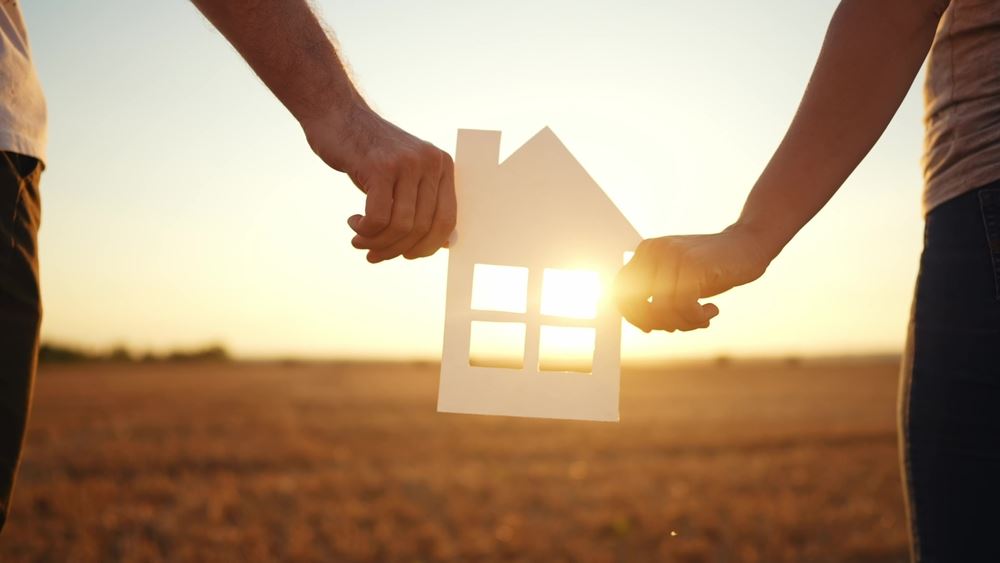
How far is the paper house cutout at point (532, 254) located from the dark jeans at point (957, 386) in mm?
547

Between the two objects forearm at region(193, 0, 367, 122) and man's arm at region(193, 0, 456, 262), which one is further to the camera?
forearm at region(193, 0, 367, 122)

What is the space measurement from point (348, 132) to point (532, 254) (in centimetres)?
49

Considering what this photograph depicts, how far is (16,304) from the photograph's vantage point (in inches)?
48.9

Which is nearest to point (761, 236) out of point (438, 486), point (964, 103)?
point (964, 103)

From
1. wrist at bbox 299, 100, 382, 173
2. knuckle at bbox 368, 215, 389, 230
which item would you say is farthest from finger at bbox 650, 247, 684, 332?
wrist at bbox 299, 100, 382, 173

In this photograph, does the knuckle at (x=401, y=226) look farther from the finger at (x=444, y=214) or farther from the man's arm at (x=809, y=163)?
the man's arm at (x=809, y=163)

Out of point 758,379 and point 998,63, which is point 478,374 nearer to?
point 998,63

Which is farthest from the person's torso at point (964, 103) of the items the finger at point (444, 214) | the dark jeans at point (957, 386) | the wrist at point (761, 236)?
the finger at point (444, 214)

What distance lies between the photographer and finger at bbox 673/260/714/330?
126 centimetres

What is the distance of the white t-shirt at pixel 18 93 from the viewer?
1.20 meters

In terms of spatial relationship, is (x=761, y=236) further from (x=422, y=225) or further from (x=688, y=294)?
(x=422, y=225)

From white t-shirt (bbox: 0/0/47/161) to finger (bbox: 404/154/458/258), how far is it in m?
0.69

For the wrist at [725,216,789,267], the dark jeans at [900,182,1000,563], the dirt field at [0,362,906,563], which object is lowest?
the dirt field at [0,362,906,563]

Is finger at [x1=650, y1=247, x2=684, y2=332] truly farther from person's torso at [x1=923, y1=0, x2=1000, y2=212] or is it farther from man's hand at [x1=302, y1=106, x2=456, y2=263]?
person's torso at [x1=923, y1=0, x2=1000, y2=212]
